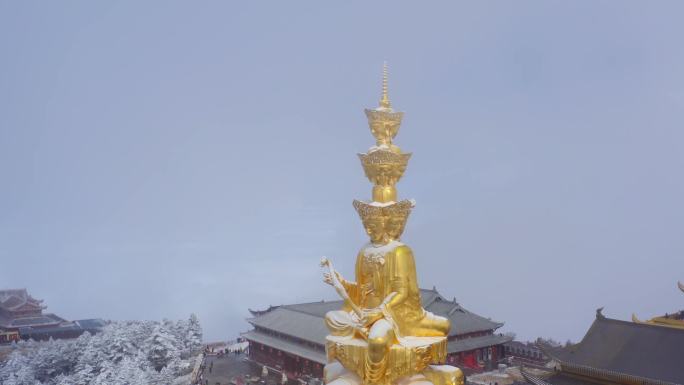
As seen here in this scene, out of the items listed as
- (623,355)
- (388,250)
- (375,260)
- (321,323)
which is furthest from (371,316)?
(321,323)

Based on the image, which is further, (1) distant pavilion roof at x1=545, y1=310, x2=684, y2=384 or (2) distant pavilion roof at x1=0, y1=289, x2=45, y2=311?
(2) distant pavilion roof at x1=0, y1=289, x2=45, y2=311

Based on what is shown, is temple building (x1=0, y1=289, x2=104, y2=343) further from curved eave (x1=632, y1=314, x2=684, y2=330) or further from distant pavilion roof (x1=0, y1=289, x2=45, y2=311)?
curved eave (x1=632, y1=314, x2=684, y2=330)

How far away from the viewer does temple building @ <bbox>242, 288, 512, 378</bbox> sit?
24.6m

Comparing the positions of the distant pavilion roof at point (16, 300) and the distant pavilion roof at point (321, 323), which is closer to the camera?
the distant pavilion roof at point (321, 323)

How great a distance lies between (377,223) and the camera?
6.46 metres

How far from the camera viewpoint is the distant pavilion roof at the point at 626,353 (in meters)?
13.0

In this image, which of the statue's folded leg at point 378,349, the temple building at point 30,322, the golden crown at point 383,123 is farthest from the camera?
the temple building at point 30,322

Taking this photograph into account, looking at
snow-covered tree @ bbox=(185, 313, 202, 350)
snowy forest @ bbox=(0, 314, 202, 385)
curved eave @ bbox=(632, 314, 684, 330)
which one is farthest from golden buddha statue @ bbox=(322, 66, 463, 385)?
snow-covered tree @ bbox=(185, 313, 202, 350)

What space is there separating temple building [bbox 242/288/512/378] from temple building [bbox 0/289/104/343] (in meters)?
13.1

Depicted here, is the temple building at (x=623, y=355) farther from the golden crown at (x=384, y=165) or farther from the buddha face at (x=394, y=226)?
the golden crown at (x=384, y=165)

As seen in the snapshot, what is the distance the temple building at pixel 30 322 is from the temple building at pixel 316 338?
1312 centimetres

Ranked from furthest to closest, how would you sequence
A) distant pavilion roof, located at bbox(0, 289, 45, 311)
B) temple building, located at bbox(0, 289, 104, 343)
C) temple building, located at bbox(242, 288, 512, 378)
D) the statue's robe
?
distant pavilion roof, located at bbox(0, 289, 45, 311) < temple building, located at bbox(0, 289, 104, 343) < temple building, located at bbox(242, 288, 512, 378) < the statue's robe

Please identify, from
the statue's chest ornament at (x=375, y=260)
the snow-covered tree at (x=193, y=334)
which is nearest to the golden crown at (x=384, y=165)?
the statue's chest ornament at (x=375, y=260)

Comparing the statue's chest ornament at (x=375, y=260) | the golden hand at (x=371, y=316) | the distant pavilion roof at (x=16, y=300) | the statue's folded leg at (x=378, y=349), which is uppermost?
the statue's chest ornament at (x=375, y=260)
